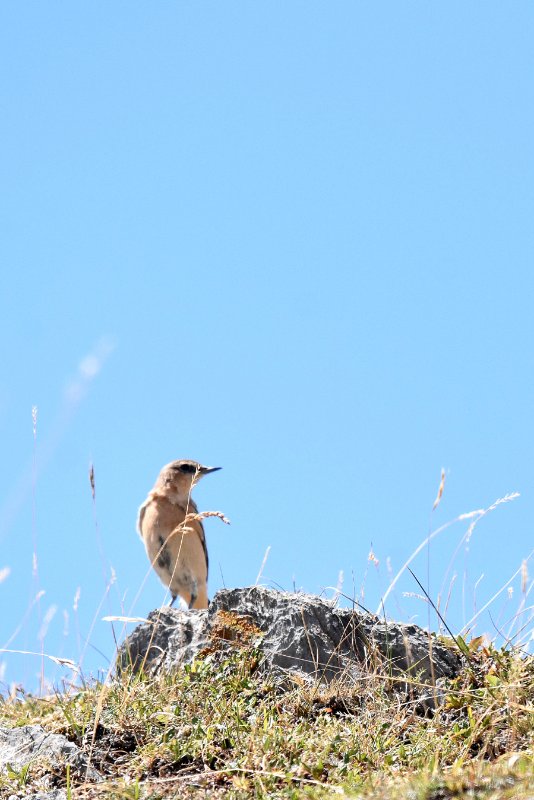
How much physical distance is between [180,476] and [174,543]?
100 centimetres

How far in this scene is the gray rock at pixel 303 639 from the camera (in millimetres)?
5574

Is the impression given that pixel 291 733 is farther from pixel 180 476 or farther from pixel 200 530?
pixel 180 476

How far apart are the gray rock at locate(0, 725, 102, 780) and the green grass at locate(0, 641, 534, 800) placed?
74 mm

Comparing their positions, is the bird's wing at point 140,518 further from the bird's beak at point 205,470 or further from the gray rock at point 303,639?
the gray rock at point 303,639

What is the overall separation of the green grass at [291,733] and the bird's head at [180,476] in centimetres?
614

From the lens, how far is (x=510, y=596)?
231 inches

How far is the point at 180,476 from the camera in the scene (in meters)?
12.2

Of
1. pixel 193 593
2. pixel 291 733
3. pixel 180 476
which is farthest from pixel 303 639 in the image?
pixel 180 476

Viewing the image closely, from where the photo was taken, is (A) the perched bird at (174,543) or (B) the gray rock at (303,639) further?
(A) the perched bird at (174,543)

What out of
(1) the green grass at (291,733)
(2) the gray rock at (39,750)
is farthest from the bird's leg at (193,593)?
(2) the gray rock at (39,750)

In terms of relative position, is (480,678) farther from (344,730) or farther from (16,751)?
(16,751)

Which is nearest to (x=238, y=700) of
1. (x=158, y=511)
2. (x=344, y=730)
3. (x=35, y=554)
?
(x=344, y=730)

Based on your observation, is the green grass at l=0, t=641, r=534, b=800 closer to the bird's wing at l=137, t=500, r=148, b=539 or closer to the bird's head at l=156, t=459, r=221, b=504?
the bird's wing at l=137, t=500, r=148, b=539

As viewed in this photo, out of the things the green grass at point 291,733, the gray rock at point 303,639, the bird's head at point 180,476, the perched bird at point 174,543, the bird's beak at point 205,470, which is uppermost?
the bird's beak at point 205,470
